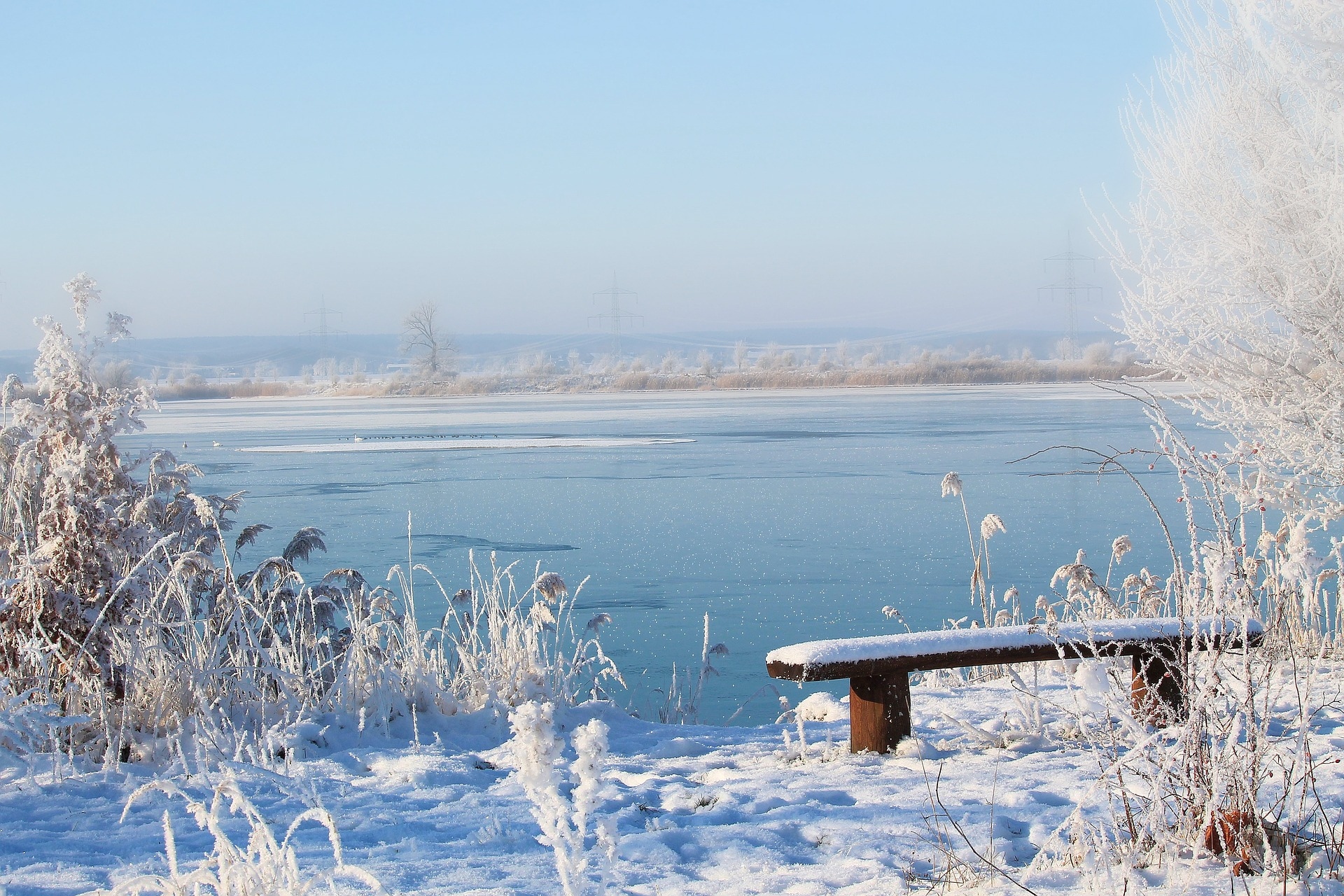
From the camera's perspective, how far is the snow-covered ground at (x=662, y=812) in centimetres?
264

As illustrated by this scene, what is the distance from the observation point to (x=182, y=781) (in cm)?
346

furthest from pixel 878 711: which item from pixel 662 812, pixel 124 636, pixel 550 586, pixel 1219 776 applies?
pixel 124 636

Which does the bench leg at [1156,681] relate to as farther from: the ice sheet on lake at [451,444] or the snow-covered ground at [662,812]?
the ice sheet on lake at [451,444]

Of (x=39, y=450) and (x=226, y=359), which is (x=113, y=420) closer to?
(x=39, y=450)

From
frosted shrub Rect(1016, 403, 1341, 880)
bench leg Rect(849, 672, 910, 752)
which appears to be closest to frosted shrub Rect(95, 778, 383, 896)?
frosted shrub Rect(1016, 403, 1341, 880)

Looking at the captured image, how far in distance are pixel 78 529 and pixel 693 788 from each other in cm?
269

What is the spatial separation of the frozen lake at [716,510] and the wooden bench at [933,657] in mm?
2265

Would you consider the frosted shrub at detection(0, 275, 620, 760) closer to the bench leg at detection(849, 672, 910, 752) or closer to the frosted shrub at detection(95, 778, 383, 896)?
the bench leg at detection(849, 672, 910, 752)

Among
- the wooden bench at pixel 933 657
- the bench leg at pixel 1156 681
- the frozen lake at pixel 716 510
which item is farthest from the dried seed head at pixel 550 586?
the bench leg at pixel 1156 681

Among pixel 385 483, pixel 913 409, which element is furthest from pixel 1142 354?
pixel 913 409

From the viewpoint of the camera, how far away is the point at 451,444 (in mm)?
22109

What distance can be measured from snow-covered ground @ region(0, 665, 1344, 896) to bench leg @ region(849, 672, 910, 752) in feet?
0.22

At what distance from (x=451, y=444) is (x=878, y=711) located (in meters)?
19.0

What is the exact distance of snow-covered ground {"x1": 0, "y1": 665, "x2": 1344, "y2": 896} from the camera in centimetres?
264
